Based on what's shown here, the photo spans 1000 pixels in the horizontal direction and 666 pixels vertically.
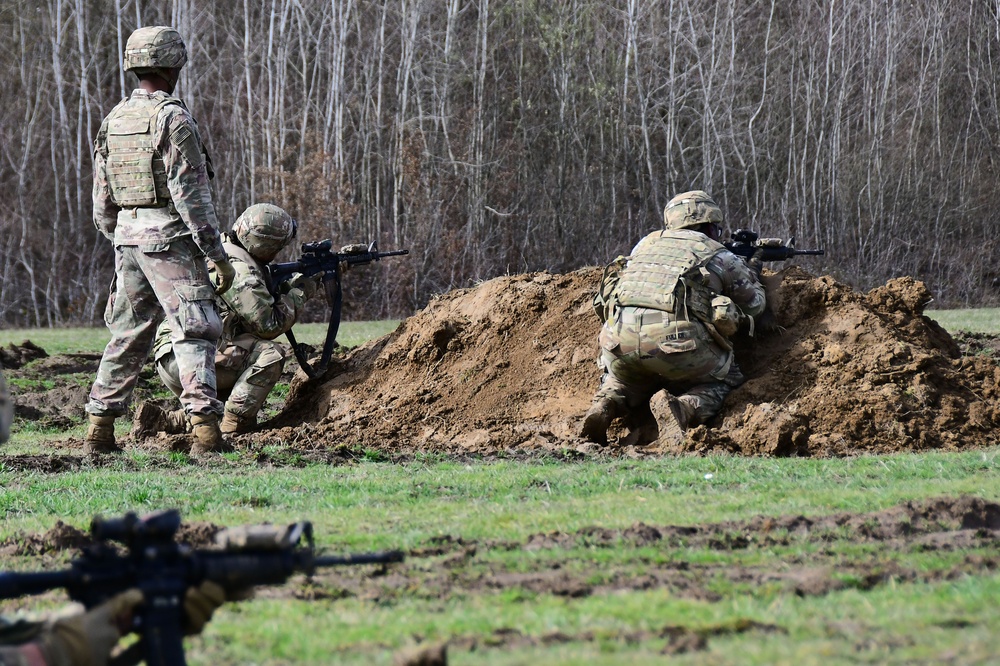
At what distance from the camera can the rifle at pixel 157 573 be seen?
3184 millimetres

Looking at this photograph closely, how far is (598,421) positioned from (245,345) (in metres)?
3.05

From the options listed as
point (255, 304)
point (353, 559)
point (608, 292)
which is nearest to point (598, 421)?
point (608, 292)

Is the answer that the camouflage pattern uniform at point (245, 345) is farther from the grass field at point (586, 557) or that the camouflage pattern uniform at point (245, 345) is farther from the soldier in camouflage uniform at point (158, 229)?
the grass field at point (586, 557)

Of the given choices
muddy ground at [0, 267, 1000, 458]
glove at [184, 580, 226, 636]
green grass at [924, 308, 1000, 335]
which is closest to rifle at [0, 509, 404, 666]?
glove at [184, 580, 226, 636]

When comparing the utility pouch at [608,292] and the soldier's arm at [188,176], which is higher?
the soldier's arm at [188,176]

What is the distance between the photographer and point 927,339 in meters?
10.1

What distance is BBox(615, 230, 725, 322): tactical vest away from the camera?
9242 millimetres

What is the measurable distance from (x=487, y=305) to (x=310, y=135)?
45.5 feet

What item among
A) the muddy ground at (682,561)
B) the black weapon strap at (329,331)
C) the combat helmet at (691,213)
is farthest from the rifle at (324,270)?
the muddy ground at (682,561)

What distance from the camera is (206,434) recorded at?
8625mm

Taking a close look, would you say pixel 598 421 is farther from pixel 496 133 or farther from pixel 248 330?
pixel 496 133

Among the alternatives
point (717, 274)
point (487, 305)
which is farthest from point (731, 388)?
point (487, 305)

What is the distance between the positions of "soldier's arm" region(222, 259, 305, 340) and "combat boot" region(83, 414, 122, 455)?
5.59 feet

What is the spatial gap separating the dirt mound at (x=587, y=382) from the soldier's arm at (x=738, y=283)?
491mm
